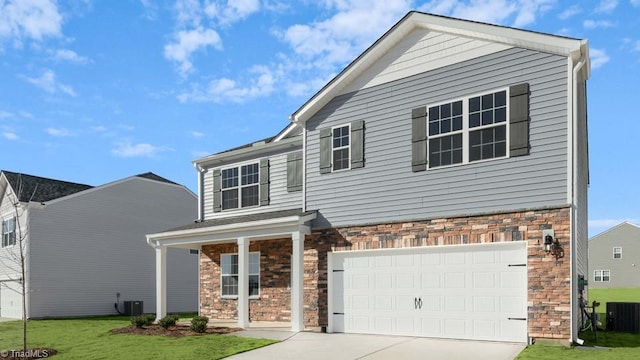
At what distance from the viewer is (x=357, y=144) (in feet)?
50.7

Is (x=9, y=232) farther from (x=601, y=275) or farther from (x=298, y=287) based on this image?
(x=601, y=275)

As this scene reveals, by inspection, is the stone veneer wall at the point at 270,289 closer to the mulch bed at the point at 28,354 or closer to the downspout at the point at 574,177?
the mulch bed at the point at 28,354

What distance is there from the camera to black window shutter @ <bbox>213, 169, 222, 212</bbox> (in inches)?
809

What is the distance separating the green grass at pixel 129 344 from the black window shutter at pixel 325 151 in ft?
16.6

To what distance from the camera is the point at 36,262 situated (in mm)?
26375

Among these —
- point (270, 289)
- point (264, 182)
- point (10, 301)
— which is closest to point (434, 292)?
point (270, 289)

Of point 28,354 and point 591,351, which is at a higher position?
point 591,351

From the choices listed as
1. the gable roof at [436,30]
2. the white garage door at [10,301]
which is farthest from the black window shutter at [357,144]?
the white garage door at [10,301]

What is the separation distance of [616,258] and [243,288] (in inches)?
1844

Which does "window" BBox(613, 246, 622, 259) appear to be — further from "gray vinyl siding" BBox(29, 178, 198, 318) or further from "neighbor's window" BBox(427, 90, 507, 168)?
"neighbor's window" BBox(427, 90, 507, 168)

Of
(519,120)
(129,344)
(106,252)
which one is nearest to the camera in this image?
(519,120)

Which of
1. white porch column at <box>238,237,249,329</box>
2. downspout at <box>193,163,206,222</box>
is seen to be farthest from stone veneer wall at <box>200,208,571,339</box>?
downspout at <box>193,163,206,222</box>

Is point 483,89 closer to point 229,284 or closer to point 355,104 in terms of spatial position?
point 355,104

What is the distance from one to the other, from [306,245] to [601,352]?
8.07 m
